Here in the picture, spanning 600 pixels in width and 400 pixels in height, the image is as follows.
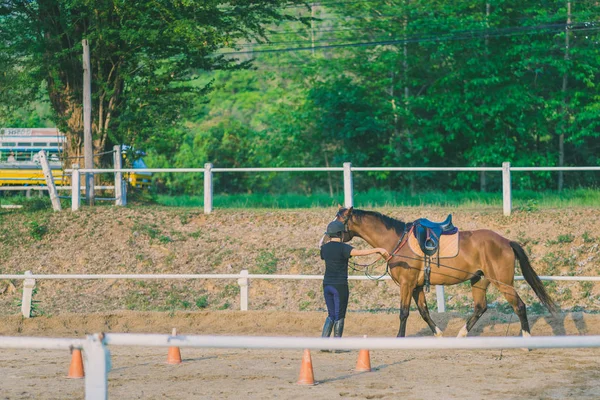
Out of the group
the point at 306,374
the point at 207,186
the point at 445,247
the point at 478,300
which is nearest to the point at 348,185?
the point at 207,186

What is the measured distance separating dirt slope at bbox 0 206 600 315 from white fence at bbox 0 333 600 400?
11934 millimetres

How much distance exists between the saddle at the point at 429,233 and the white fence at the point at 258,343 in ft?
24.1

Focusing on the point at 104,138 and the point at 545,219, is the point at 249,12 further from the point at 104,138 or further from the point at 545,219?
the point at 545,219

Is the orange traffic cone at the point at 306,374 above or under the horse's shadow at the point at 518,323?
above

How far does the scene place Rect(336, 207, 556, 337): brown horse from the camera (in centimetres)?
1241

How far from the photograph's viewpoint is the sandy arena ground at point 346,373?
8.77 metres

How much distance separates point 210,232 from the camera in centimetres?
2031

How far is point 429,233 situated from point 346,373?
3346 mm

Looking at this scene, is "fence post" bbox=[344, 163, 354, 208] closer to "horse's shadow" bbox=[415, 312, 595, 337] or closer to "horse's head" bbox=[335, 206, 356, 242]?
"horse's shadow" bbox=[415, 312, 595, 337]

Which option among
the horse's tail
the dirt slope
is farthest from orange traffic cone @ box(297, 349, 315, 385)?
the dirt slope

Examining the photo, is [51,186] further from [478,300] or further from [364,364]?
[364,364]

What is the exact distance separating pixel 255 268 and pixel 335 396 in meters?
10.3

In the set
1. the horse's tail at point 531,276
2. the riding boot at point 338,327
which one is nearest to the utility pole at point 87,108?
the riding boot at point 338,327

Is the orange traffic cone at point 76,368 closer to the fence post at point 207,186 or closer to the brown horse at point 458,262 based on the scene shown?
the brown horse at point 458,262
